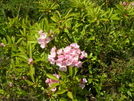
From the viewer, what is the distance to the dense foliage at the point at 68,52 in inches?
77.5

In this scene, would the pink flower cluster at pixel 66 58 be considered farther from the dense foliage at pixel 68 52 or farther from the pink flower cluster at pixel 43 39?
the pink flower cluster at pixel 43 39

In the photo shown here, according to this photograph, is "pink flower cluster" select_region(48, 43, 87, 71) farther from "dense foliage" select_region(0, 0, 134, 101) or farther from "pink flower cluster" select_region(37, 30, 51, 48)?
"pink flower cluster" select_region(37, 30, 51, 48)

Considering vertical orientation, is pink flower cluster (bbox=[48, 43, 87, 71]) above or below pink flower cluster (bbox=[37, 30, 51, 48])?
below

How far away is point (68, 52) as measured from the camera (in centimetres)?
176

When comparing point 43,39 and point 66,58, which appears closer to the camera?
point 66,58

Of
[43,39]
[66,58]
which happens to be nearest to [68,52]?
[66,58]

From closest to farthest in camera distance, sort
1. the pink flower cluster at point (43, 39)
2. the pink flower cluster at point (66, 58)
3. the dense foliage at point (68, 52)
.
A: the pink flower cluster at point (66, 58)
the pink flower cluster at point (43, 39)
the dense foliage at point (68, 52)

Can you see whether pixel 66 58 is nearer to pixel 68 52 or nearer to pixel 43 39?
pixel 68 52

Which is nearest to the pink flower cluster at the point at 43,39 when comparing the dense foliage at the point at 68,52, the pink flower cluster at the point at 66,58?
the dense foliage at the point at 68,52

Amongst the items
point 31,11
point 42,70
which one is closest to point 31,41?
point 42,70

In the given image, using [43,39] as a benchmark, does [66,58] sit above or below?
below

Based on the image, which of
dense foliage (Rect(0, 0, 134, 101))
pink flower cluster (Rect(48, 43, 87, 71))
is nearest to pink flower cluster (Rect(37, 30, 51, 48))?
dense foliage (Rect(0, 0, 134, 101))

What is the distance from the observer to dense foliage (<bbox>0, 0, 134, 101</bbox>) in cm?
197

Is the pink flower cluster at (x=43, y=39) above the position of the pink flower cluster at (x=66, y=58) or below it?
above
